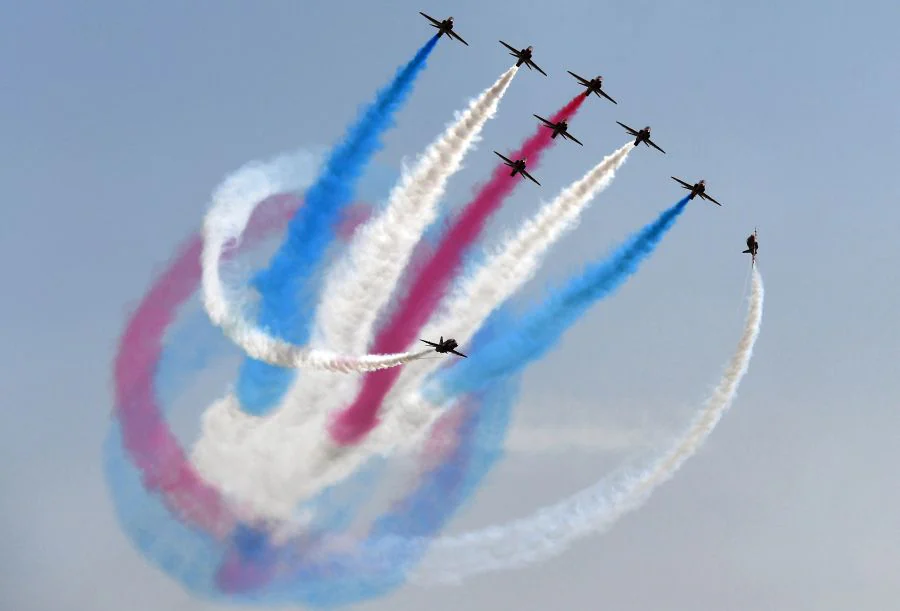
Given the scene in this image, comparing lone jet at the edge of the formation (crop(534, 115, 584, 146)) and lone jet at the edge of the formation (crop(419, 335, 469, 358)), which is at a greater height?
lone jet at the edge of the formation (crop(534, 115, 584, 146))

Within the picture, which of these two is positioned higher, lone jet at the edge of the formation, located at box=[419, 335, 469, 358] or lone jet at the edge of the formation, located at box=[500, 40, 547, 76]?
lone jet at the edge of the formation, located at box=[500, 40, 547, 76]

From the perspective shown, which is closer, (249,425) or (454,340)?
(454,340)

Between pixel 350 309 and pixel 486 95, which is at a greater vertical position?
pixel 486 95

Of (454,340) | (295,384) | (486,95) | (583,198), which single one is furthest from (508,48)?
(295,384)

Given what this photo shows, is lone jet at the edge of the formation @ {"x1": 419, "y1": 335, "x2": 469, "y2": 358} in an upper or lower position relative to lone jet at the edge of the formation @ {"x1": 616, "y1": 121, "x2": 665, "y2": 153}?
lower

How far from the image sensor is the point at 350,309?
7088 cm

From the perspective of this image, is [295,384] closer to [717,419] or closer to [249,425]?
[249,425]

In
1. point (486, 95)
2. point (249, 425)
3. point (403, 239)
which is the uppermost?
point (486, 95)

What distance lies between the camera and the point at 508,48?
2766 inches

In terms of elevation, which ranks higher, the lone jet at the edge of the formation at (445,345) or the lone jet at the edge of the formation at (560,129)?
the lone jet at the edge of the formation at (560,129)

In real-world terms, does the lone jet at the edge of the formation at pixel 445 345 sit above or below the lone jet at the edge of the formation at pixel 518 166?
below

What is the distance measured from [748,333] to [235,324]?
23985 millimetres

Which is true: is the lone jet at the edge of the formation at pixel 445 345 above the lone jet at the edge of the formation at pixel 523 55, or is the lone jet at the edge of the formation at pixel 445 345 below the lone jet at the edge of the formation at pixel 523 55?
below

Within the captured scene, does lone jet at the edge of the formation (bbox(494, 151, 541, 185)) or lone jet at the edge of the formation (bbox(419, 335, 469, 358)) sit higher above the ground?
lone jet at the edge of the formation (bbox(494, 151, 541, 185))
